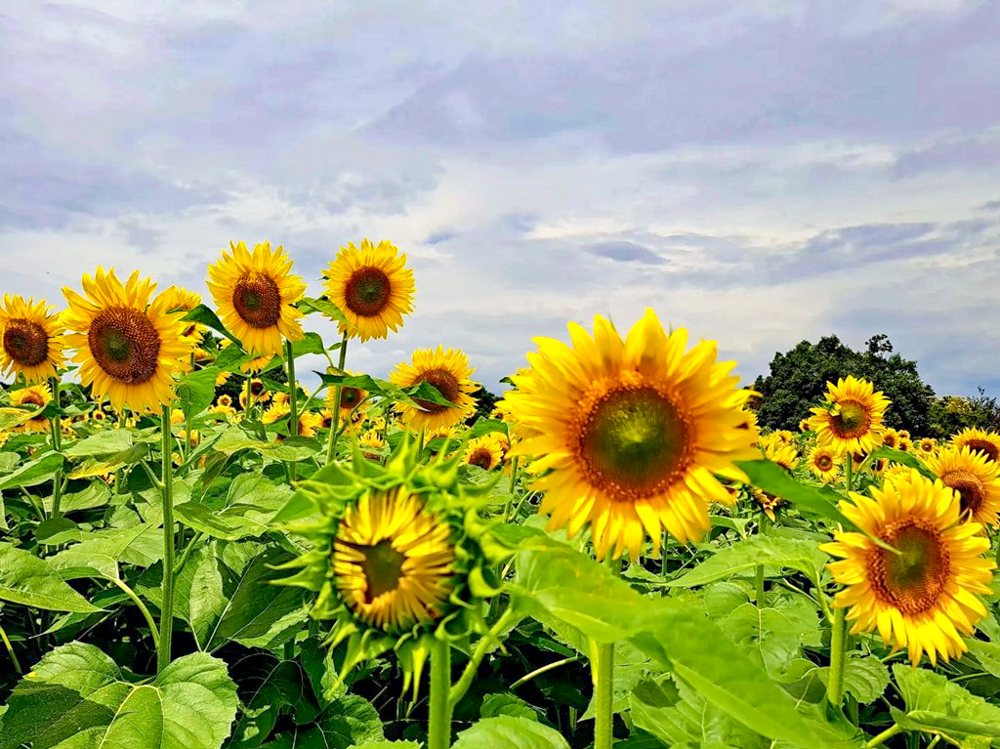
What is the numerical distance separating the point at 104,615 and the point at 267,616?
1.03m

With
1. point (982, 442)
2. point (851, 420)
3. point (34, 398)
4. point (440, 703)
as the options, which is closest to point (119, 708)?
point (440, 703)

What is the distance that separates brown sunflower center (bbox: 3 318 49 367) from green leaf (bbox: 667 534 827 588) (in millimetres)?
3721

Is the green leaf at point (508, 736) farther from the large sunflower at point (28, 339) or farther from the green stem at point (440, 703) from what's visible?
the large sunflower at point (28, 339)

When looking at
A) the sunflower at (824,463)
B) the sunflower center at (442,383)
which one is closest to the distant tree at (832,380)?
the sunflower at (824,463)

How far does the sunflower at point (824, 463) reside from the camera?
724 centimetres

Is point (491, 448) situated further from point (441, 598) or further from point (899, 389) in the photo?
point (899, 389)

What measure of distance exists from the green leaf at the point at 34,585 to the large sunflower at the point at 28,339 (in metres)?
2.33

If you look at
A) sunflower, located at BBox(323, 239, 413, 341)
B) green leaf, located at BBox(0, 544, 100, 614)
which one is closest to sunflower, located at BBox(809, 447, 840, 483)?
sunflower, located at BBox(323, 239, 413, 341)

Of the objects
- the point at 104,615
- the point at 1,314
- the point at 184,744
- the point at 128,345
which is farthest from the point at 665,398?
the point at 1,314

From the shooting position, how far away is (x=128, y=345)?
298cm

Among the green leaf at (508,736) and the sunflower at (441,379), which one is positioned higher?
the sunflower at (441,379)

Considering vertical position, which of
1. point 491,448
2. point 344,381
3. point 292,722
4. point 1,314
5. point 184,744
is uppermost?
point 1,314

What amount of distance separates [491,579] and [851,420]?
4.68 metres

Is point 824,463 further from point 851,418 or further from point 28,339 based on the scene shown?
point 28,339
